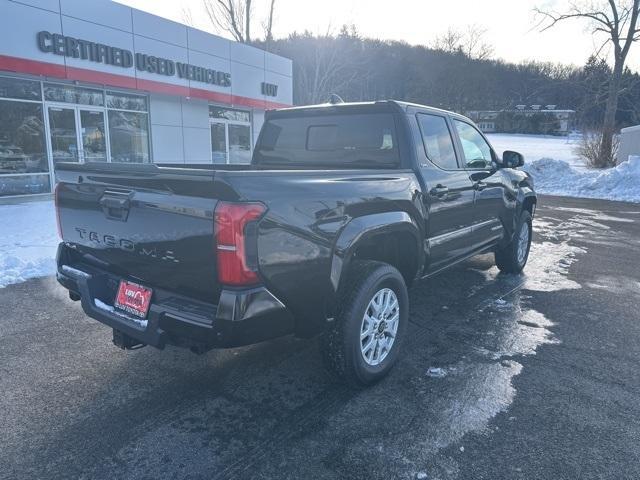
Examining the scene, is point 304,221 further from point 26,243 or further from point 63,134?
point 63,134

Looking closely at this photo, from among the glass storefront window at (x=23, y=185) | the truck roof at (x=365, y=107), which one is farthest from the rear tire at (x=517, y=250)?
the glass storefront window at (x=23, y=185)

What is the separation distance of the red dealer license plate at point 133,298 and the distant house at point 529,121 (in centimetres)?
6883

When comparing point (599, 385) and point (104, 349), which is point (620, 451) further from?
point (104, 349)

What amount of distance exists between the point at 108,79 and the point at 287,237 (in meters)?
12.2

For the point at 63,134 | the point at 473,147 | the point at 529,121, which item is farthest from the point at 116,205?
the point at 529,121

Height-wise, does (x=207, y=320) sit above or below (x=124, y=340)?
above

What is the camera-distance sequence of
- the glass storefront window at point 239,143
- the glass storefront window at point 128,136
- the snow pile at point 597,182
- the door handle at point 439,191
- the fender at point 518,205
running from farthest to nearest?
the glass storefront window at point 239,143 → the snow pile at point 597,182 → the glass storefront window at point 128,136 → the fender at point 518,205 → the door handle at point 439,191

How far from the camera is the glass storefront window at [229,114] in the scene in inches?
682

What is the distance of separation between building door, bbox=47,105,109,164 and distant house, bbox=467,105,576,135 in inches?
2395

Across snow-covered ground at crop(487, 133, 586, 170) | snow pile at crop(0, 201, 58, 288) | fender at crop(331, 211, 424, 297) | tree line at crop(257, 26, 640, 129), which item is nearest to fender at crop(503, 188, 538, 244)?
fender at crop(331, 211, 424, 297)

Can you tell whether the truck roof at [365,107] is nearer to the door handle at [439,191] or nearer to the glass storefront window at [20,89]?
the door handle at [439,191]

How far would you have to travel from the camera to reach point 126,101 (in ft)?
45.7

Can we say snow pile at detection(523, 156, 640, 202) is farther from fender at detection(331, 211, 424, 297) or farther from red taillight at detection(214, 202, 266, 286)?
red taillight at detection(214, 202, 266, 286)

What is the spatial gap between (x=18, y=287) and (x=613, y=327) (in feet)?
20.3
